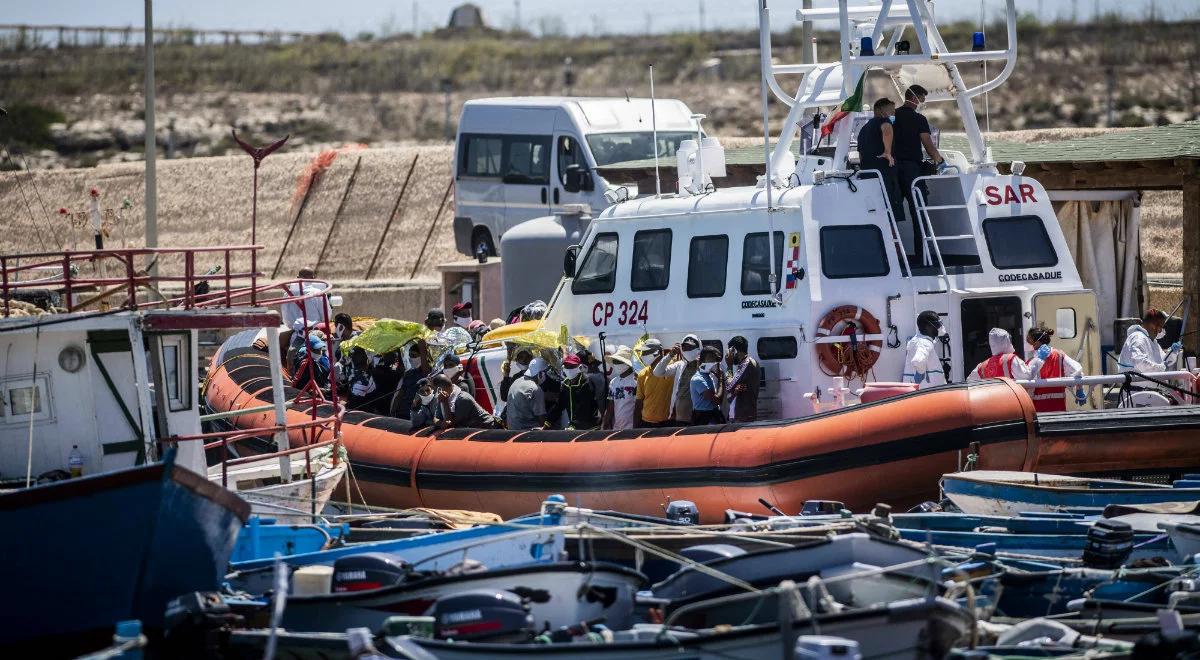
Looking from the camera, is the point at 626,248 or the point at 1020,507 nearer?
the point at 1020,507

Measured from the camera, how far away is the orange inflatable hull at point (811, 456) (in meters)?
12.6

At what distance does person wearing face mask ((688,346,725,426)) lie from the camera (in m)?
14.0

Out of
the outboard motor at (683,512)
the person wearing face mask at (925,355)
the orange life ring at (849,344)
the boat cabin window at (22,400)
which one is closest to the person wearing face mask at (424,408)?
the outboard motor at (683,512)

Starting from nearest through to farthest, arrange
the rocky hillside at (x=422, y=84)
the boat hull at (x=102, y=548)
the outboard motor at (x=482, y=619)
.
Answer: the outboard motor at (x=482, y=619) < the boat hull at (x=102, y=548) < the rocky hillside at (x=422, y=84)

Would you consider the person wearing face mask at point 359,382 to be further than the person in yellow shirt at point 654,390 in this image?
Yes

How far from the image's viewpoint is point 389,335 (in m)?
17.1

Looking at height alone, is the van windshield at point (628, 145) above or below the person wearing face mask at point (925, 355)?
above

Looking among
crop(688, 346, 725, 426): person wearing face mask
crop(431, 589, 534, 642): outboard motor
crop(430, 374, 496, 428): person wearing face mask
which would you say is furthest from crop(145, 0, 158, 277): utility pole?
crop(431, 589, 534, 642): outboard motor

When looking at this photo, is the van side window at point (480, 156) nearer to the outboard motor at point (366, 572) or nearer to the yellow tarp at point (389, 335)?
the yellow tarp at point (389, 335)

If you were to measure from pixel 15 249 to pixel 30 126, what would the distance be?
37.4ft

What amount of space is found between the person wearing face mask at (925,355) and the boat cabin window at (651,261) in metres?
2.29

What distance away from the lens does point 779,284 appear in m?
14.2

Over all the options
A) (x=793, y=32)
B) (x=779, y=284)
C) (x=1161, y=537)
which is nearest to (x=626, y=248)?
(x=779, y=284)

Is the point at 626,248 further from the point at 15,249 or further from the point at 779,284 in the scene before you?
the point at 15,249
